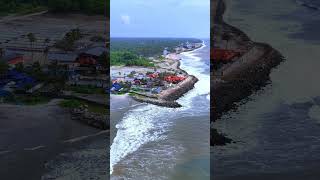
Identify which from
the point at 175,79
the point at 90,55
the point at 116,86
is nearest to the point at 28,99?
the point at 90,55

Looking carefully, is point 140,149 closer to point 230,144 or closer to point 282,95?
point 230,144

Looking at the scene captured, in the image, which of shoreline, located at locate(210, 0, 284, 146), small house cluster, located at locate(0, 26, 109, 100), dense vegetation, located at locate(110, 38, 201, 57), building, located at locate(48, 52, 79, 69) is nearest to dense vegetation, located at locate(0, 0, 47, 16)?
small house cluster, located at locate(0, 26, 109, 100)

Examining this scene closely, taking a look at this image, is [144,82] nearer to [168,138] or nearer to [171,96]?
[171,96]

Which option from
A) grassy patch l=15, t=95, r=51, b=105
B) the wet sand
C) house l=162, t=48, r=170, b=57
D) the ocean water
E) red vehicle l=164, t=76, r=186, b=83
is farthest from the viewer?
house l=162, t=48, r=170, b=57

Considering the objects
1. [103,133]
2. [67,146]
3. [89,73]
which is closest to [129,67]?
[89,73]

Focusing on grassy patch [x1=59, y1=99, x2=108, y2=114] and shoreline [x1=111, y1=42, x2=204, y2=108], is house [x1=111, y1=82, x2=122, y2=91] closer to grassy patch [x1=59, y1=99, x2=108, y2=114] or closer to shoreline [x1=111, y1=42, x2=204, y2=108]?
shoreline [x1=111, y1=42, x2=204, y2=108]

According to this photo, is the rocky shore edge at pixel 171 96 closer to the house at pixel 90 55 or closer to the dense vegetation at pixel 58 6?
the house at pixel 90 55
